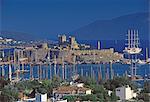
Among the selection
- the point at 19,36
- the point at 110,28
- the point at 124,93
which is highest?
the point at 110,28

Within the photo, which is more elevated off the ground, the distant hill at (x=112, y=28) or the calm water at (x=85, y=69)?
the distant hill at (x=112, y=28)

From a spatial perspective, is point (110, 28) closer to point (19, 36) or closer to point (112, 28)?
point (112, 28)

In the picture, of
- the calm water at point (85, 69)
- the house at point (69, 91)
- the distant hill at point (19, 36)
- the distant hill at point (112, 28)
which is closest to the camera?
the house at point (69, 91)

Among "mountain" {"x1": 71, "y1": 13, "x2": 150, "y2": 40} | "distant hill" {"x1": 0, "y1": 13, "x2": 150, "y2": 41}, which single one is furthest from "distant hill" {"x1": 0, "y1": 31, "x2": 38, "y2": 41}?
"mountain" {"x1": 71, "y1": 13, "x2": 150, "y2": 40}

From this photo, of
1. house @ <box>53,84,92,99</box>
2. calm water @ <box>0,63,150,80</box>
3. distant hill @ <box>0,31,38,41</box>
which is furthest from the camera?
distant hill @ <box>0,31,38,41</box>

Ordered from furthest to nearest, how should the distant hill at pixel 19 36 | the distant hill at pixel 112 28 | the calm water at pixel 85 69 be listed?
the distant hill at pixel 112 28 → the distant hill at pixel 19 36 → the calm water at pixel 85 69

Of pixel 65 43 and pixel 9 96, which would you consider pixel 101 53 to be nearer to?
pixel 65 43

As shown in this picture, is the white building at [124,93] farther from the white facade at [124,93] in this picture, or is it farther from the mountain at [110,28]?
the mountain at [110,28]

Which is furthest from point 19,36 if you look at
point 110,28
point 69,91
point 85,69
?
point 69,91

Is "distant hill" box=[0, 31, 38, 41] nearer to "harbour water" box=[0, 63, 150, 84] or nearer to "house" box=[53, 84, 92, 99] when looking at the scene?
"harbour water" box=[0, 63, 150, 84]

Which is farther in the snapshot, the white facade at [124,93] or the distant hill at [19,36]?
the distant hill at [19,36]

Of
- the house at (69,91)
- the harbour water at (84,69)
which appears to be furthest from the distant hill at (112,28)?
the house at (69,91)

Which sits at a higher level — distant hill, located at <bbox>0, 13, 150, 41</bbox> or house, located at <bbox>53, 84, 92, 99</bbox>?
distant hill, located at <bbox>0, 13, 150, 41</bbox>

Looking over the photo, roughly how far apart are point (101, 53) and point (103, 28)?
11.8 metres
